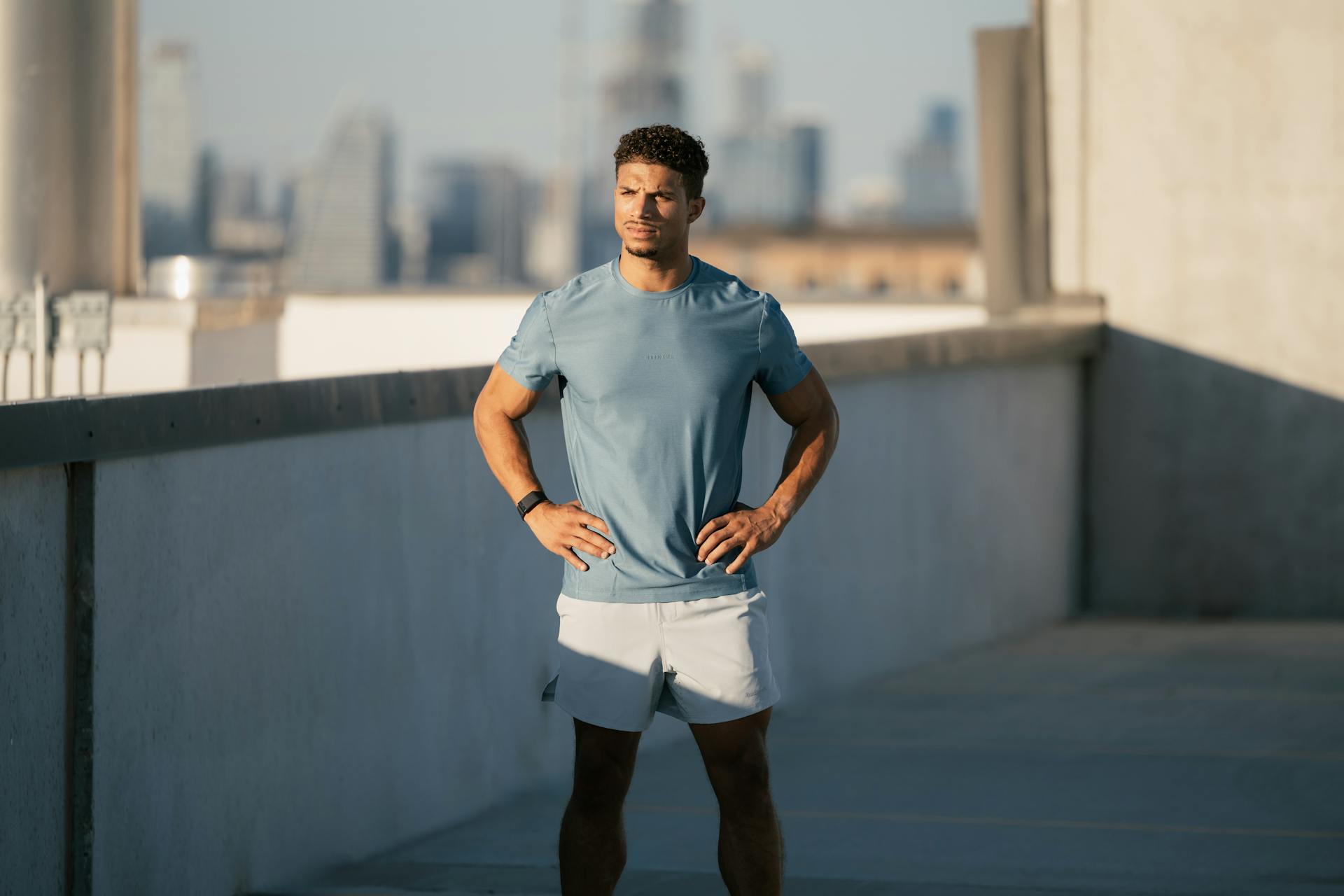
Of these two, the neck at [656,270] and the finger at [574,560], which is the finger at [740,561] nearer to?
the finger at [574,560]

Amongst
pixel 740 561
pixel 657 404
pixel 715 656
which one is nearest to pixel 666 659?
pixel 715 656

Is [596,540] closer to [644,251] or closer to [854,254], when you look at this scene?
[644,251]

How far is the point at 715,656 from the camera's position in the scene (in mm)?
4105

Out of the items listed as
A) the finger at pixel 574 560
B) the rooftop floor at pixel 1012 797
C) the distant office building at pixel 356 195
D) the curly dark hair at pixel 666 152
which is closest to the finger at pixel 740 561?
the finger at pixel 574 560

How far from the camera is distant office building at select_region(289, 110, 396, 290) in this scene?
15462 cm

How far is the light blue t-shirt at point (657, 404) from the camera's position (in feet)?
13.3

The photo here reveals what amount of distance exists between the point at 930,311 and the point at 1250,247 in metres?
4.31

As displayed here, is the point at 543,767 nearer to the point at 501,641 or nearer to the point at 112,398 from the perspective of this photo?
the point at 501,641

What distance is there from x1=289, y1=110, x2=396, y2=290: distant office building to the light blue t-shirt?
141203mm

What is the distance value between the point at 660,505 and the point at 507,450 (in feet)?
1.43

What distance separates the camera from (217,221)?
152 m

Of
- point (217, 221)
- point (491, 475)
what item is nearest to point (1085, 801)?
point (491, 475)

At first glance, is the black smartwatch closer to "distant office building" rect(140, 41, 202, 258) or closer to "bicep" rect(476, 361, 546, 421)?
"bicep" rect(476, 361, 546, 421)

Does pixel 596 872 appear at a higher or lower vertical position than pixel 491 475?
lower
